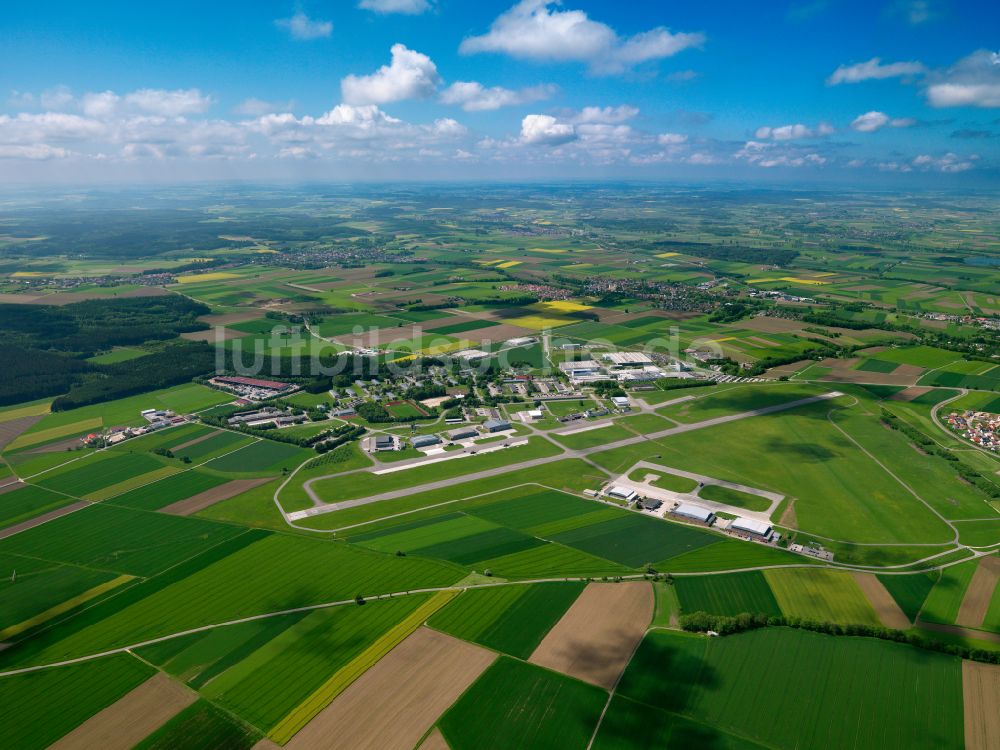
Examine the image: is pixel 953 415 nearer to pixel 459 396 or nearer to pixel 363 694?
pixel 459 396

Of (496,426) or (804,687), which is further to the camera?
(496,426)

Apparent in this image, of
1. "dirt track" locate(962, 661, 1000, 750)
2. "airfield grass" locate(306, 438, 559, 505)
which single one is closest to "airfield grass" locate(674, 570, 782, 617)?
"dirt track" locate(962, 661, 1000, 750)

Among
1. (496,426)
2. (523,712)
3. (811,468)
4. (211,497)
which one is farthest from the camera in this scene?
(496,426)

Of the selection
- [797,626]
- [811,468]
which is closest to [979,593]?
[797,626]

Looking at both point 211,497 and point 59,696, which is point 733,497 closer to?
point 211,497

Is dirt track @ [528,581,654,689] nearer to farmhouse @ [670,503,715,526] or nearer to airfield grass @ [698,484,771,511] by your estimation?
farmhouse @ [670,503,715,526]

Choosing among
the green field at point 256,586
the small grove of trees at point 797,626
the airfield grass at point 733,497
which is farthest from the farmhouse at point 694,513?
the green field at point 256,586

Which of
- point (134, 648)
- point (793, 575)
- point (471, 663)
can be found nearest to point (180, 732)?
point (134, 648)
